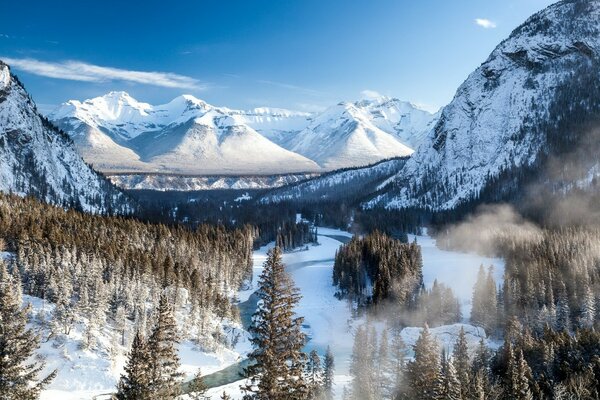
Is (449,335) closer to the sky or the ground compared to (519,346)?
closer to the ground

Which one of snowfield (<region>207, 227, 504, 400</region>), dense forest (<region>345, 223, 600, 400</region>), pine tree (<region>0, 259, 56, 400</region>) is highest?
pine tree (<region>0, 259, 56, 400</region>)

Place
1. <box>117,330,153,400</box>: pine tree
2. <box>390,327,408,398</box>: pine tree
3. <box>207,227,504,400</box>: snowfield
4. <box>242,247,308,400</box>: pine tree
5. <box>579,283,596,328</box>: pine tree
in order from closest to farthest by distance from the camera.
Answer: <box>242,247,308,400</box>: pine tree < <box>117,330,153,400</box>: pine tree < <box>390,327,408,398</box>: pine tree < <box>579,283,596,328</box>: pine tree < <box>207,227,504,400</box>: snowfield

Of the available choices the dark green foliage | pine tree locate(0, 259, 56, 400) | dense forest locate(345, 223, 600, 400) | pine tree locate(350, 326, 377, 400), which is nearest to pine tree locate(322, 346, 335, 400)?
dense forest locate(345, 223, 600, 400)

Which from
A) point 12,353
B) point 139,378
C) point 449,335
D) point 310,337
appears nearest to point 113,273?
point 310,337

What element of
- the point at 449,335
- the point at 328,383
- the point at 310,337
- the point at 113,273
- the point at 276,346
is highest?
the point at 276,346

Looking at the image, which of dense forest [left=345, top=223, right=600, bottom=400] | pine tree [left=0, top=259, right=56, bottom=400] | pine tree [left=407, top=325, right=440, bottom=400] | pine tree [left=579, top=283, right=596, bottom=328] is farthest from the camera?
pine tree [left=579, top=283, right=596, bottom=328]

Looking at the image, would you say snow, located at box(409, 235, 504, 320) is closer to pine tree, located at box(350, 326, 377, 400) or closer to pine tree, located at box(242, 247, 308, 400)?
pine tree, located at box(350, 326, 377, 400)

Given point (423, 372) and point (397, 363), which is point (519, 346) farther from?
point (423, 372)

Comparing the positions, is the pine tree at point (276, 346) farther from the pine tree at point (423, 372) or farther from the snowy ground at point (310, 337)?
the snowy ground at point (310, 337)

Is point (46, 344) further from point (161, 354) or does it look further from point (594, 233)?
point (594, 233)

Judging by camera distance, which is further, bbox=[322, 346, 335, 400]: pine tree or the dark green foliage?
the dark green foliage

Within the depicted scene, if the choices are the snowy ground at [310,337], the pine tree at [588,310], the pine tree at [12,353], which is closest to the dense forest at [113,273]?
the snowy ground at [310,337]

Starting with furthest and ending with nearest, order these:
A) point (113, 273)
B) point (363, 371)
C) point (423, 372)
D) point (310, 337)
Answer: point (310, 337) → point (113, 273) → point (363, 371) → point (423, 372)
